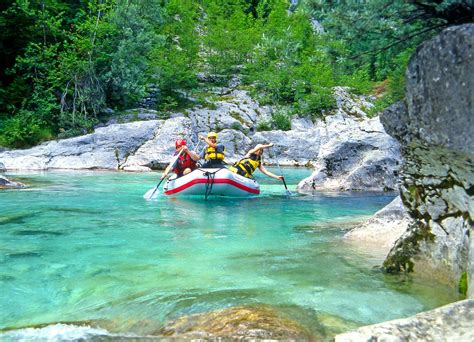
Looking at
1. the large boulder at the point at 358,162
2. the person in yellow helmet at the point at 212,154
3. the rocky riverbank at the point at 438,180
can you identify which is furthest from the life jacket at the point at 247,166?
the rocky riverbank at the point at 438,180

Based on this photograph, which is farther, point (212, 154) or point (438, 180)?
point (212, 154)

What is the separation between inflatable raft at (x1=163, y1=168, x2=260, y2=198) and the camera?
489 inches

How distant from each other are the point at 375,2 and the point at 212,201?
9047 mm

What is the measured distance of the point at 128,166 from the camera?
22125mm

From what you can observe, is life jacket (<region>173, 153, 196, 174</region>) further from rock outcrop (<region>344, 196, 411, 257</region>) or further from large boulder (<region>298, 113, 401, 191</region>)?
rock outcrop (<region>344, 196, 411, 257</region>)

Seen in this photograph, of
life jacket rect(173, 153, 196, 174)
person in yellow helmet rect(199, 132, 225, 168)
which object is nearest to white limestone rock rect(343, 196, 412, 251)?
person in yellow helmet rect(199, 132, 225, 168)

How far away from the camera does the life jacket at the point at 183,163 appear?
14.1 metres

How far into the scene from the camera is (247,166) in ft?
45.0

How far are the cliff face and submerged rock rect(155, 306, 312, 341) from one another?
164 centimetres

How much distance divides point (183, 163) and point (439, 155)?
10597 mm

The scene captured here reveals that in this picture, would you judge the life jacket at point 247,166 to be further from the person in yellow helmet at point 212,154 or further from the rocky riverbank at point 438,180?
the rocky riverbank at point 438,180

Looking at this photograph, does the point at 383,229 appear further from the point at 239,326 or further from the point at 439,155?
the point at 239,326

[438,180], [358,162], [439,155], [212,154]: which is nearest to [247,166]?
[212,154]

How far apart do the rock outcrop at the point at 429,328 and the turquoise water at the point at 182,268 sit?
0.60 metres
